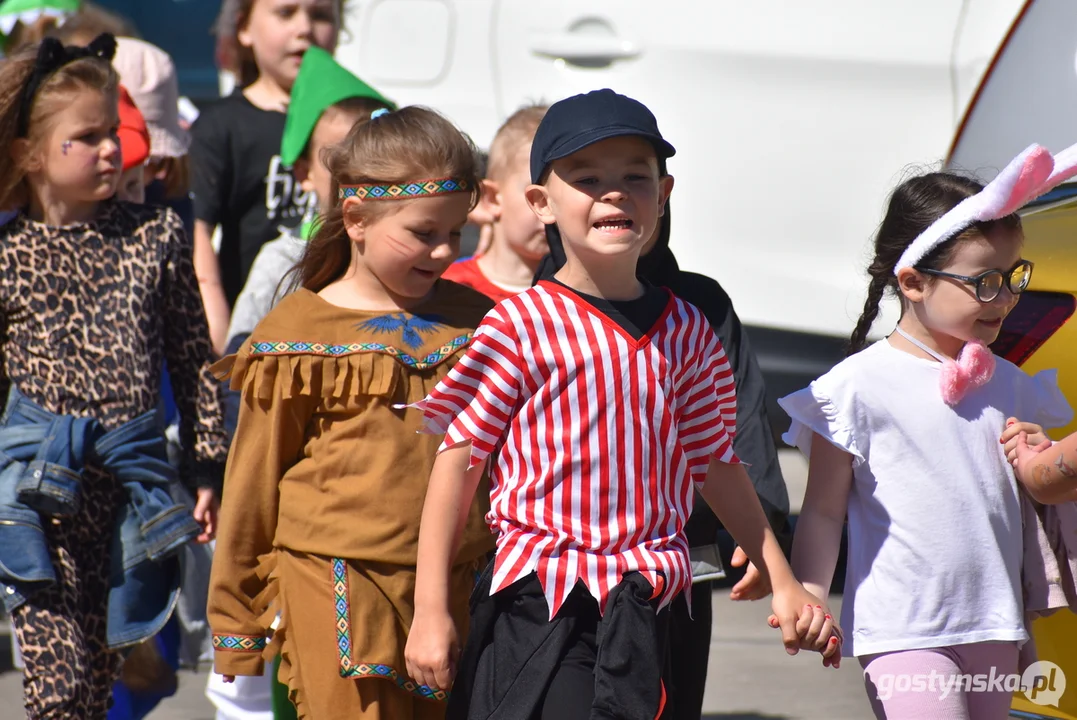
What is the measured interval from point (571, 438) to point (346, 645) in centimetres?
74

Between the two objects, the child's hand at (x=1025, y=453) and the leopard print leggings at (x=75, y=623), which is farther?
the leopard print leggings at (x=75, y=623)

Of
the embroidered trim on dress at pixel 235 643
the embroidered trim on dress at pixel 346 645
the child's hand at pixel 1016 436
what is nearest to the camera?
the child's hand at pixel 1016 436

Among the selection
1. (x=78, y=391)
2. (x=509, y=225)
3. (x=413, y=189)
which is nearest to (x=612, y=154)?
(x=413, y=189)

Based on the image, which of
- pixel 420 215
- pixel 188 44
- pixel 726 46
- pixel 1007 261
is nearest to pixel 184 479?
pixel 420 215

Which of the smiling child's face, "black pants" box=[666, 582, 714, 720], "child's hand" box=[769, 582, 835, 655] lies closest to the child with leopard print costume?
"black pants" box=[666, 582, 714, 720]

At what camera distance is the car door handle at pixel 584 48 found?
522cm

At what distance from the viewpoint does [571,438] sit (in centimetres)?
260

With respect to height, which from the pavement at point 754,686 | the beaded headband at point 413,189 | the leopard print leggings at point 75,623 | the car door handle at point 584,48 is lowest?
the pavement at point 754,686

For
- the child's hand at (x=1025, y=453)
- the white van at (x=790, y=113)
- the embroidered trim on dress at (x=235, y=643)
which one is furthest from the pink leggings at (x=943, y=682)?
the white van at (x=790, y=113)

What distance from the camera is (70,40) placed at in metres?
4.88

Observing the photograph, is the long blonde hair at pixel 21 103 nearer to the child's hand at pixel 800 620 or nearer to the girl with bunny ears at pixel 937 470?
the girl with bunny ears at pixel 937 470

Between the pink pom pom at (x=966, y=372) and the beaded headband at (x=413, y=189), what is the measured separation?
1079 millimetres

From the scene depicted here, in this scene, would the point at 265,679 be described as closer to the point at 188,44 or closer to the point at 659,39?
the point at 659,39

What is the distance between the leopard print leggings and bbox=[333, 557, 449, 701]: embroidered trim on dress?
71 centimetres
